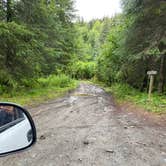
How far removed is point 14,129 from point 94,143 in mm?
3515

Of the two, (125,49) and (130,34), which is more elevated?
(130,34)

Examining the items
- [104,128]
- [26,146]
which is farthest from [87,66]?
[26,146]

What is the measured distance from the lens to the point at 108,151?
5160 millimetres

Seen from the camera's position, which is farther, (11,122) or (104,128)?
(104,128)

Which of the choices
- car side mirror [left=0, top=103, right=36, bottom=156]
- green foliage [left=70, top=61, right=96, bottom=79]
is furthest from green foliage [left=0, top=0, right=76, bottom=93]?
green foliage [left=70, top=61, right=96, bottom=79]

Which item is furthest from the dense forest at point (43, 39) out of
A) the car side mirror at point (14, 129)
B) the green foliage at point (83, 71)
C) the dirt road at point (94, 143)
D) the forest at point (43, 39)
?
the green foliage at point (83, 71)

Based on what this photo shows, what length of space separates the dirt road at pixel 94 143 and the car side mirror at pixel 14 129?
6.67 feet

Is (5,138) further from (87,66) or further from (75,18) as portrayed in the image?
(87,66)

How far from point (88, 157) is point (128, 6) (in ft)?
38.3

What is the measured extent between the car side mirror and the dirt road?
2032mm

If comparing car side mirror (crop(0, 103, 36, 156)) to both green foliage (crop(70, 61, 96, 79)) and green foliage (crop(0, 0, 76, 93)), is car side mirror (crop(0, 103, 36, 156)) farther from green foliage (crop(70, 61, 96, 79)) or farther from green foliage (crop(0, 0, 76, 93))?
green foliage (crop(70, 61, 96, 79))

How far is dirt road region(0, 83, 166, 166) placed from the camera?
4.60m

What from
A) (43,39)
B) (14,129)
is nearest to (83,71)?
(43,39)

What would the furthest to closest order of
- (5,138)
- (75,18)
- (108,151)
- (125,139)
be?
1. (75,18)
2. (125,139)
3. (108,151)
4. (5,138)
